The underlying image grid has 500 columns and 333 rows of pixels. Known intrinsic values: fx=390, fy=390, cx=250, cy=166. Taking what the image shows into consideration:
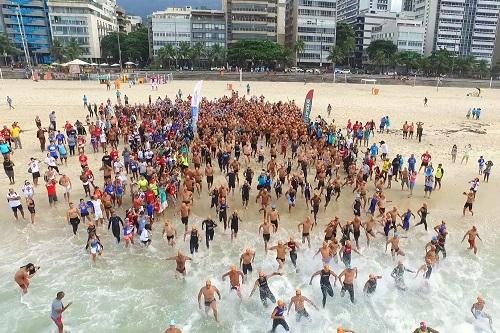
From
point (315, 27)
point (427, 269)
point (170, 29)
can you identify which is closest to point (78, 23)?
point (170, 29)

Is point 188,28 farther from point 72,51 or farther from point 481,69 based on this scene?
point 481,69

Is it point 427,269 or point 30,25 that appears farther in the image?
point 30,25

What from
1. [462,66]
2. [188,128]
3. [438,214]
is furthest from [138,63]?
[438,214]

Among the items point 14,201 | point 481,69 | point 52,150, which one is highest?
point 481,69

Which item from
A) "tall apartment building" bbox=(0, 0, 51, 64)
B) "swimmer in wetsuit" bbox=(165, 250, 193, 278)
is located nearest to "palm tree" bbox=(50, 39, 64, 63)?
"tall apartment building" bbox=(0, 0, 51, 64)

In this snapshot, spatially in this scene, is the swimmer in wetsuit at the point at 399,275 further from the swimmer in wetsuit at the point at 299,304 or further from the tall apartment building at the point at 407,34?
the tall apartment building at the point at 407,34

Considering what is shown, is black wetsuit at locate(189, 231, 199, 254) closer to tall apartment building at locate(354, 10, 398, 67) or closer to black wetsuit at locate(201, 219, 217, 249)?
black wetsuit at locate(201, 219, 217, 249)
